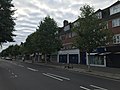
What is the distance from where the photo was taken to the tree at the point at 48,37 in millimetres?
53084

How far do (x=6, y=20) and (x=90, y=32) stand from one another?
45.3ft

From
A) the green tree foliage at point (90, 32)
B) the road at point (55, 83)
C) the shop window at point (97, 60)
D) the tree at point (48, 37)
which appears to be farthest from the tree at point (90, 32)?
the tree at point (48, 37)

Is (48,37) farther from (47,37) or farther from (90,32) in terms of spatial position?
(90,32)

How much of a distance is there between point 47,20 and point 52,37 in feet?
15.7

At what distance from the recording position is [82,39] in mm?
28609

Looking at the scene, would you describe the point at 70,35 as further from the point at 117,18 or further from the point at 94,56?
the point at 117,18

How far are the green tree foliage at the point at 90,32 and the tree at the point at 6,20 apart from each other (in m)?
11.5

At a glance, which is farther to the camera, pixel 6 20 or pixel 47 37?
pixel 47 37

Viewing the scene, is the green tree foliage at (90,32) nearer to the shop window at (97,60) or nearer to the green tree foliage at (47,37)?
the shop window at (97,60)

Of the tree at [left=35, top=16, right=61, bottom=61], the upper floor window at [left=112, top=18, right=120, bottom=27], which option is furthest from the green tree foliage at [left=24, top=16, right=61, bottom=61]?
the upper floor window at [left=112, top=18, right=120, bottom=27]

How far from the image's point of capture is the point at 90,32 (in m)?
28.3

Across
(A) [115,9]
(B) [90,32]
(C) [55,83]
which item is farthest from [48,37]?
(C) [55,83]

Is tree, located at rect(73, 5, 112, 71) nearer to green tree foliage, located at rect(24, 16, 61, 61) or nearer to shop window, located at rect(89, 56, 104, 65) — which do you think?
shop window, located at rect(89, 56, 104, 65)

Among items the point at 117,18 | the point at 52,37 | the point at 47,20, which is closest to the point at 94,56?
the point at 117,18
